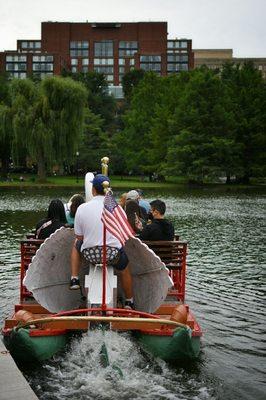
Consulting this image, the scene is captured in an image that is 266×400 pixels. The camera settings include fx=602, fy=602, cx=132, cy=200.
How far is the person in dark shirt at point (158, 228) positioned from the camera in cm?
945

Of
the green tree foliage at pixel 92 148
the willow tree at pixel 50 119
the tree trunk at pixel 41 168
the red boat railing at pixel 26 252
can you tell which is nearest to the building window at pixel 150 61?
the green tree foliage at pixel 92 148

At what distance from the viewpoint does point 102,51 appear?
529 feet

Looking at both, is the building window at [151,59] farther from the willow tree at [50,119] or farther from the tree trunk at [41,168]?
the tree trunk at [41,168]

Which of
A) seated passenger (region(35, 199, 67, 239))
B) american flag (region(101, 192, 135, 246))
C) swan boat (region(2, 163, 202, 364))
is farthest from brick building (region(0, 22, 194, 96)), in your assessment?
american flag (region(101, 192, 135, 246))

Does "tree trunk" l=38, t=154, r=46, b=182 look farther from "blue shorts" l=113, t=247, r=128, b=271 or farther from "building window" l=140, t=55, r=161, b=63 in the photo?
"building window" l=140, t=55, r=161, b=63

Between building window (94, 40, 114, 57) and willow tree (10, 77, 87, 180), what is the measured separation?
10591cm

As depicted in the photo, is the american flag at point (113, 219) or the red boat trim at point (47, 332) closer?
the american flag at point (113, 219)

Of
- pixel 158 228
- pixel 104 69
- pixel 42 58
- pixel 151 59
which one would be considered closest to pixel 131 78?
pixel 151 59

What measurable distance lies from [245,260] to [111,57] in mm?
150505

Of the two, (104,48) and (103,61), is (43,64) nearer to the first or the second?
(103,61)

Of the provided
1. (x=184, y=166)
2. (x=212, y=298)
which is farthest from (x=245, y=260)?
(x=184, y=166)

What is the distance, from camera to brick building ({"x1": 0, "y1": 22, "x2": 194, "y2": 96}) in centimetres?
15525

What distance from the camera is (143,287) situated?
28.8 ft

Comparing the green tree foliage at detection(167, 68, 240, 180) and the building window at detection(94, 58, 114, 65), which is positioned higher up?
the building window at detection(94, 58, 114, 65)
